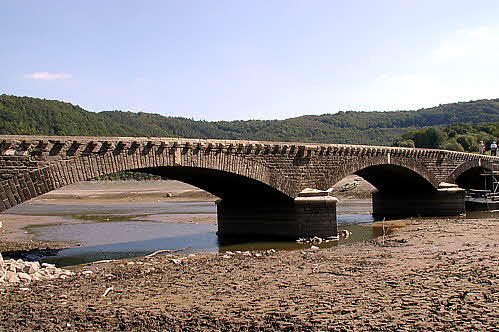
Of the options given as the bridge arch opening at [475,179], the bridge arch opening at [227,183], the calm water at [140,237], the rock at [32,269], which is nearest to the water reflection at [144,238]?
the calm water at [140,237]

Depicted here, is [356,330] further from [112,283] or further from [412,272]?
[112,283]

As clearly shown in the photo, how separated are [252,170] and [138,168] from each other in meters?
6.20

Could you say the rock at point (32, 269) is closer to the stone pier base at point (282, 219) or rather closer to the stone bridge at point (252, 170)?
the stone bridge at point (252, 170)

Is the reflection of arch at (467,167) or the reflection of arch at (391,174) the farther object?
the reflection of arch at (467,167)

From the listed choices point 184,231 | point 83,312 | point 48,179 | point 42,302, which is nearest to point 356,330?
point 83,312

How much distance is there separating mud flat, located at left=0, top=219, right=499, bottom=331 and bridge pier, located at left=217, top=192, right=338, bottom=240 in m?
7.69

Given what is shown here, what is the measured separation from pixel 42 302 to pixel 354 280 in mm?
7272

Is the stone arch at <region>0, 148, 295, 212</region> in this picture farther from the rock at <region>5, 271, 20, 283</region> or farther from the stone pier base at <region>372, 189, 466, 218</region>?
the stone pier base at <region>372, 189, 466, 218</region>

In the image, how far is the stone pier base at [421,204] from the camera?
40625mm

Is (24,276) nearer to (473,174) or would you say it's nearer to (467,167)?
(467,167)

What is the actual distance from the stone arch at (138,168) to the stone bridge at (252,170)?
3cm

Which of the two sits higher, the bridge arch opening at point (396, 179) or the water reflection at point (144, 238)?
the bridge arch opening at point (396, 179)

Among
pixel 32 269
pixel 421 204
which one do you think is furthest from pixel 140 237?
pixel 421 204

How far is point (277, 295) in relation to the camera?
40.1ft
